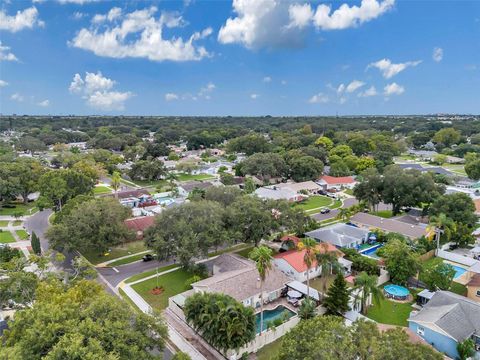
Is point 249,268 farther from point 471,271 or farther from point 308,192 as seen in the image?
point 308,192

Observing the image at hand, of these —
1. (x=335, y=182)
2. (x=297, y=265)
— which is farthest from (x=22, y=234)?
(x=335, y=182)

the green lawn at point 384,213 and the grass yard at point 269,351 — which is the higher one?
the grass yard at point 269,351

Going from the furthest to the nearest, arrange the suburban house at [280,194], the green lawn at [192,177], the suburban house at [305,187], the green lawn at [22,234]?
the green lawn at [192,177] < the suburban house at [305,187] < the suburban house at [280,194] < the green lawn at [22,234]

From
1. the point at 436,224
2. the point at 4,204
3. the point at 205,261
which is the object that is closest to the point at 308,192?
the point at 436,224

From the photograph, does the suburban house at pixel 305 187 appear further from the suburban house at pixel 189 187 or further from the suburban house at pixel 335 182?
the suburban house at pixel 189 187

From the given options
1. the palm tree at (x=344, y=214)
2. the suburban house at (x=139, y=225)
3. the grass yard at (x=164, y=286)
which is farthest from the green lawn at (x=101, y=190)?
the palm tree at (x=344, y=214)

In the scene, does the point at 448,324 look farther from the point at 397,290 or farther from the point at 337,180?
the point at 337,180
